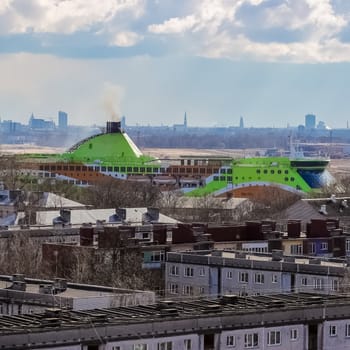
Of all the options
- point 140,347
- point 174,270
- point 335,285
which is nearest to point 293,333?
point 140,347

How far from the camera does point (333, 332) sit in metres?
44.1

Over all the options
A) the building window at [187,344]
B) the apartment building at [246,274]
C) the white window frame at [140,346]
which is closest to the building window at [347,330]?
the building window at [187,344]

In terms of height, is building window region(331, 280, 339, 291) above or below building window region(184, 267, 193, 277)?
below

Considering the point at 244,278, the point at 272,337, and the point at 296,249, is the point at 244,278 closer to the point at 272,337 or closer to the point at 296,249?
the point at 296,249

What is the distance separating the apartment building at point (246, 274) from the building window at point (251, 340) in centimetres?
1466

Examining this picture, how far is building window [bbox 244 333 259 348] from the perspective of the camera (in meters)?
42.7

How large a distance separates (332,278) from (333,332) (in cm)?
1589

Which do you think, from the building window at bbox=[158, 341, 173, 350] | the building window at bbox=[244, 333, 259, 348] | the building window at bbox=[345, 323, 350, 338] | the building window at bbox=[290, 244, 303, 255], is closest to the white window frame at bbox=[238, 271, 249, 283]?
the building window at bbox=[290, 244, 303, 255]

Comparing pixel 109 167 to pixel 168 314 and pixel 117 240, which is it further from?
pixel 168 314

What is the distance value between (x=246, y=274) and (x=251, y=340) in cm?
1964

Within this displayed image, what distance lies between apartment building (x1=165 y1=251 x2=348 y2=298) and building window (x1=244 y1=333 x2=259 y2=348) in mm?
14658

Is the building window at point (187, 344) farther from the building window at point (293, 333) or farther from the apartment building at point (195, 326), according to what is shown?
the building window at point (293, 333)

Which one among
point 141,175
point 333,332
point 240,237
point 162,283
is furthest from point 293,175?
point 333,332

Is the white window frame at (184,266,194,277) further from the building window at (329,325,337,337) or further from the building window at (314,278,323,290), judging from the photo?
the building window at (329,325,337,337)
